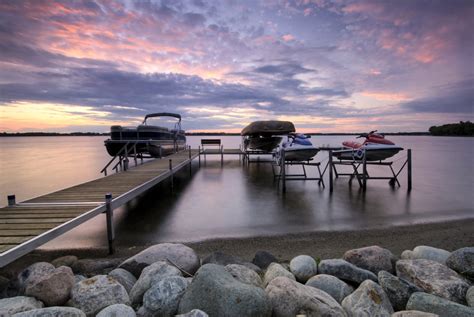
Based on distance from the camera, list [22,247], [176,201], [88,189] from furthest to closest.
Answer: [176,201]
[88,189]
[22,247]

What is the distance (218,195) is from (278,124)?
7.87 m

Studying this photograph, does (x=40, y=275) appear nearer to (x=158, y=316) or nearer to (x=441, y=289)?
(x=158, y=316)

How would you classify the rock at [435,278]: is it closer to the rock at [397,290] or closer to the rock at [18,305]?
the rock at [397,290]

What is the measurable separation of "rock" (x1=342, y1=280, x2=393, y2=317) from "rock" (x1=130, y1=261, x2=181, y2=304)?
224cm

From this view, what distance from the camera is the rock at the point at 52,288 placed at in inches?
125

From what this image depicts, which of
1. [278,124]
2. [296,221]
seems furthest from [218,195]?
[278,124]

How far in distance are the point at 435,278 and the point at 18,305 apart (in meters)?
5.03

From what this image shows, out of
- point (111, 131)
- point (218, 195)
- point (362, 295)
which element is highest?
point (111, 131)

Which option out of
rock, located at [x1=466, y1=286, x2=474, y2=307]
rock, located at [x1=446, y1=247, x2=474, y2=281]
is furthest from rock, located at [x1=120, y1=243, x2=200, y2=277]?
rock, located at [x1=446, y1=247, x2=474, y2=281]

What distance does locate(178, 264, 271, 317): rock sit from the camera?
2.64m

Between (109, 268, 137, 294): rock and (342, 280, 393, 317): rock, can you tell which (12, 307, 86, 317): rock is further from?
(342, 280, 393, 317): rock

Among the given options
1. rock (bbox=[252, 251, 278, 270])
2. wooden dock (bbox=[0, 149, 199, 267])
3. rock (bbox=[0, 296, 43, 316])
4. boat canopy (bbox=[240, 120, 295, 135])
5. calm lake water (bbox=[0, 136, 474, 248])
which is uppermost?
boat canopy (bbox=[240, 120, 295, 135])

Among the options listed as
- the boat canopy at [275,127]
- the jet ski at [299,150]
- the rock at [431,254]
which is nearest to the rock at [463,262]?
the rock at [431,254]

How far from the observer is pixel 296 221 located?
25.4ft
